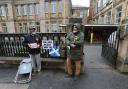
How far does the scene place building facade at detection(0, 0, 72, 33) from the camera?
1830cm

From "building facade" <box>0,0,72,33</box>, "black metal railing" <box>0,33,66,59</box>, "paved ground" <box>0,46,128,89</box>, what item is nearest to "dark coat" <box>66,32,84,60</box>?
"black metal railing" <box>0,33,66,59</box>

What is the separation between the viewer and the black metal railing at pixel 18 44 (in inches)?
173

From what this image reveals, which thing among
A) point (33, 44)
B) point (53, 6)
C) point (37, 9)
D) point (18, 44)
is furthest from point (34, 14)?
point (33, 44)

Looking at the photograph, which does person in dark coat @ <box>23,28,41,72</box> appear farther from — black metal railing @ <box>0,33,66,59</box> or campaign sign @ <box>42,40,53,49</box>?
black metal railing @ <box>0,33,66,59</box>

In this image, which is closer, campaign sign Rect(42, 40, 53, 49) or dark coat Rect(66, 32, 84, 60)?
dark coat Rect(66, 32, 84, 60)

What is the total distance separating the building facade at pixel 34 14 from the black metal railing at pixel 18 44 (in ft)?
Result: 45.3

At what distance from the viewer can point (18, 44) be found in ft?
15.2

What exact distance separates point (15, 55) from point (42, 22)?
14.7m

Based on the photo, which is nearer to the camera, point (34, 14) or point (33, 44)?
point (33, 44)

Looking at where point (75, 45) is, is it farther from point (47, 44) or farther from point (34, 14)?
point (34, 14)

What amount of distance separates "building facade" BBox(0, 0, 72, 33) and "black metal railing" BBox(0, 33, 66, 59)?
13.8 meters

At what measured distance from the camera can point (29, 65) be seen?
13.4 ft

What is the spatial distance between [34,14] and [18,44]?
1635cm

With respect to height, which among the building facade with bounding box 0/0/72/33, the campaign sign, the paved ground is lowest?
the paved ground
